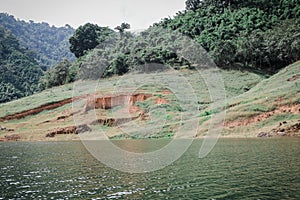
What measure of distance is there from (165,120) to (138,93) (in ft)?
59.8

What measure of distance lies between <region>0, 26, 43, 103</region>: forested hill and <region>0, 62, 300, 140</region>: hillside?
3491 cm

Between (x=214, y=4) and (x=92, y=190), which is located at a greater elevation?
(x=214, y=4)

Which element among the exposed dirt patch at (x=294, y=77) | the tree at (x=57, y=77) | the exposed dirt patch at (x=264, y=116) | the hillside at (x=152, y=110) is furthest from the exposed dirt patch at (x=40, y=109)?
the exposed dirt patch at (x=294, y=77)

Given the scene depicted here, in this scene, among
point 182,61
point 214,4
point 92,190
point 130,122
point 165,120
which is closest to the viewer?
point 92,190

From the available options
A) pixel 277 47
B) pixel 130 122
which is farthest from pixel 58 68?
pixel 277 47

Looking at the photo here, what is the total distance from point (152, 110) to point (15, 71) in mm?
100238

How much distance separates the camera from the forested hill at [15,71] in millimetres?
144125

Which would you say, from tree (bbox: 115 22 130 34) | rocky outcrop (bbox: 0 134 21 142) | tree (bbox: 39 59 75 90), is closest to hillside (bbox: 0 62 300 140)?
rocky outcrop (bbox: 0 134 21 142)

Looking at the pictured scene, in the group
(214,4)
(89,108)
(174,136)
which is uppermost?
(214,4)

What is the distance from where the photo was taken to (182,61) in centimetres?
11888

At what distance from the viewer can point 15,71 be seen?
162 meters

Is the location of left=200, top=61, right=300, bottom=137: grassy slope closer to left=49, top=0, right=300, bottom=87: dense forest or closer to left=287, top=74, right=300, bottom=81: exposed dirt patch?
left=287, top=74, right=300, bottom=81: exposed dirt patch

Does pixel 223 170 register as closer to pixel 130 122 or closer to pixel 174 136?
pixel 174 136

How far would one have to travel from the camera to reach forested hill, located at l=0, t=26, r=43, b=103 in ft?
473
